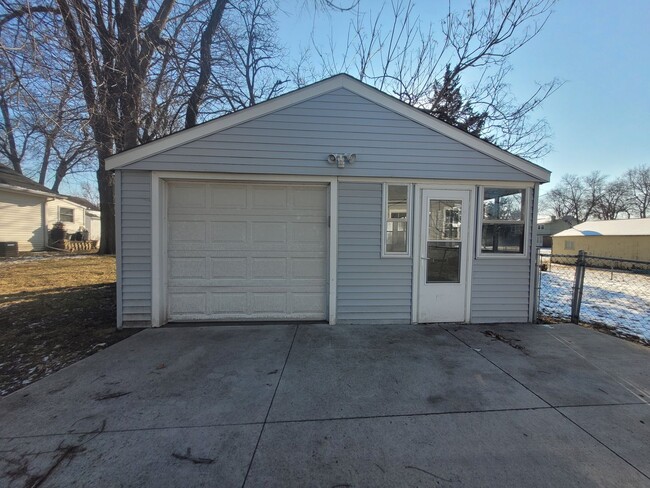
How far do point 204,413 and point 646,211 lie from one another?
63.1 m

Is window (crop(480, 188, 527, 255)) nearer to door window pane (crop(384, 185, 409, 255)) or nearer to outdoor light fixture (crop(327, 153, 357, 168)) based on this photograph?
door window pane (crop(384, 185, 409, 255))

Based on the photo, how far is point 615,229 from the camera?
70.9 feet

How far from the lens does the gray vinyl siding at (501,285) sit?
4.93m

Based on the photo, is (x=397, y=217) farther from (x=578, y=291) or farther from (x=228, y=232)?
(x=578, y=291)

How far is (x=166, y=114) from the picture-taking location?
8.95 metres

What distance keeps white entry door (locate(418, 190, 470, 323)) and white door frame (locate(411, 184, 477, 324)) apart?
0.04 metres

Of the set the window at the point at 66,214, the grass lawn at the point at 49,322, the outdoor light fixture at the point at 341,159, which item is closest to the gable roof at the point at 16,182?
the window at the point at 66,214

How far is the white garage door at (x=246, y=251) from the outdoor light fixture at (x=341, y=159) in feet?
1.58

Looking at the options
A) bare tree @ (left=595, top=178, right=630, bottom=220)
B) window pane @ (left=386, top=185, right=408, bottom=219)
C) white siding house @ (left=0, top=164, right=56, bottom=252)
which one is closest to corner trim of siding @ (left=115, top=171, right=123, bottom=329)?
window pane @ (left=386, top=185, right=408, bottom=219)

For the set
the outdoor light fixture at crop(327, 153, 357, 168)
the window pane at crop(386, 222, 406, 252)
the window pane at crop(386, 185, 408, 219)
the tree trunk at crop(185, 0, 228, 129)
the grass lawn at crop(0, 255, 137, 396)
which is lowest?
the grass lawn at crop(0, 255, 137, 396)

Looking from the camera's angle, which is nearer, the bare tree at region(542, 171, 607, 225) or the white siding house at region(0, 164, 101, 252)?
→ the white siding house at region(0, 164, 101, 252)

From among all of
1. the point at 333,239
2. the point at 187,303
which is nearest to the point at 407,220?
the point at 333,239

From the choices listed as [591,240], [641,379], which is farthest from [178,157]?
[591,240]

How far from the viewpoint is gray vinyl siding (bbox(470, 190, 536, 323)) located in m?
4.93
